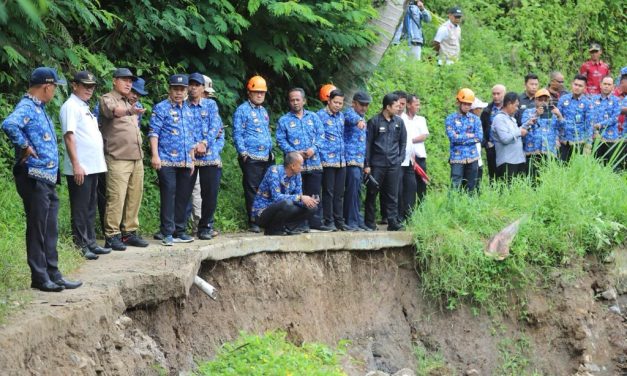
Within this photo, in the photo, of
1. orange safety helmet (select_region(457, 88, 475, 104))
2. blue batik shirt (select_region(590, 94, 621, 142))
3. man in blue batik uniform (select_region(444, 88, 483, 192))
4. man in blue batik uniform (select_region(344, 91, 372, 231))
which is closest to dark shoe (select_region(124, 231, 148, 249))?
man in blue batik uniform (select_region(344, 91, 372, 231))

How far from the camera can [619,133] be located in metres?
14.1

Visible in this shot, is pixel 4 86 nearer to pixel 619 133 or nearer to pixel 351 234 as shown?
pixel 351 234

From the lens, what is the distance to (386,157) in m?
12.0

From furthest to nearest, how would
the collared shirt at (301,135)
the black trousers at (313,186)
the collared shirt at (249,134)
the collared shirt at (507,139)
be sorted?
the collared shirt at (507,139) < the black trousers at (313,186) < the collared shirt at (301,135) < the collared shirt at (249,134)

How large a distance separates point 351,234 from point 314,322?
1193mm

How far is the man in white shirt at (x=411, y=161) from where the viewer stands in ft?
41.2

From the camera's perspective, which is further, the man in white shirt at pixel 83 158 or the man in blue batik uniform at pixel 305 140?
the man in blue batik uniform at pixel 305 140

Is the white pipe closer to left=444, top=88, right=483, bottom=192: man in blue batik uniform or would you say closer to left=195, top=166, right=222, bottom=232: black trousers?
left=195, top=166, right=222, bottom=232: black trousers

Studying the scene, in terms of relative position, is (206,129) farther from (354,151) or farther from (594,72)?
(594,72)

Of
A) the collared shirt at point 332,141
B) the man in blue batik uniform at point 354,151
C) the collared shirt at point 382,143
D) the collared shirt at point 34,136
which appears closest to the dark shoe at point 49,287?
the collared shirt at point 34,136

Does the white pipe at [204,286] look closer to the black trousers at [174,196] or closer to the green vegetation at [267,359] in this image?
the green vegetation at [267,359]

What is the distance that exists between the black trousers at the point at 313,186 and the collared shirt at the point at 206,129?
4.29ft

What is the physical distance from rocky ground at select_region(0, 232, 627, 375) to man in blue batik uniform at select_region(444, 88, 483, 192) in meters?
1.69

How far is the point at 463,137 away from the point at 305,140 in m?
2.56
